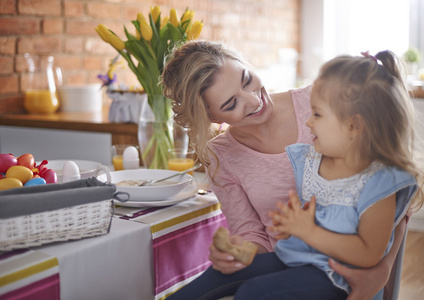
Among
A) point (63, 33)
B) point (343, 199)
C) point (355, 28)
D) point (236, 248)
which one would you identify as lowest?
point (236, 248)

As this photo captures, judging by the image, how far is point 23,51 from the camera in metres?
2.76

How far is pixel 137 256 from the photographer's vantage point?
118 centimetres

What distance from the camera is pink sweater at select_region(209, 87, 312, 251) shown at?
1.36 m

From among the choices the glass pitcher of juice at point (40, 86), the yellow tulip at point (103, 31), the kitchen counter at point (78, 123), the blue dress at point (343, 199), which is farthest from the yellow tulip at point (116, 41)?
the glass pitcher of juice at point (40, 86)

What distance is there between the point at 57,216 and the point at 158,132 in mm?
748

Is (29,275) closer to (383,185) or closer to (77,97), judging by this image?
(383,185)

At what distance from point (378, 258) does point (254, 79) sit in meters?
0.57

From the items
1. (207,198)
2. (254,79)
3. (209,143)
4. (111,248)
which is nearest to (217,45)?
(254,79)

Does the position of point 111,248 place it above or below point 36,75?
below

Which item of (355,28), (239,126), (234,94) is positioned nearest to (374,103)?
(234,94)

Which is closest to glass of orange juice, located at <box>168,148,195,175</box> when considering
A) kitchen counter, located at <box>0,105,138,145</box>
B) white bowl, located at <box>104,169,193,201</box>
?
white bowl, located at <box>104,169,193,201</box>

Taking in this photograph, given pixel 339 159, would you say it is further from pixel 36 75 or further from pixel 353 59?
pixel 36 75

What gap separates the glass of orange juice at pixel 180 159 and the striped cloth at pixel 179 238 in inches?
8.6

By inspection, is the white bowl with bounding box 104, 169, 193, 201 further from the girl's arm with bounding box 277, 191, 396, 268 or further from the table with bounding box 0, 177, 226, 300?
the girl's arm with bounding box 277, 191, 396, 268
